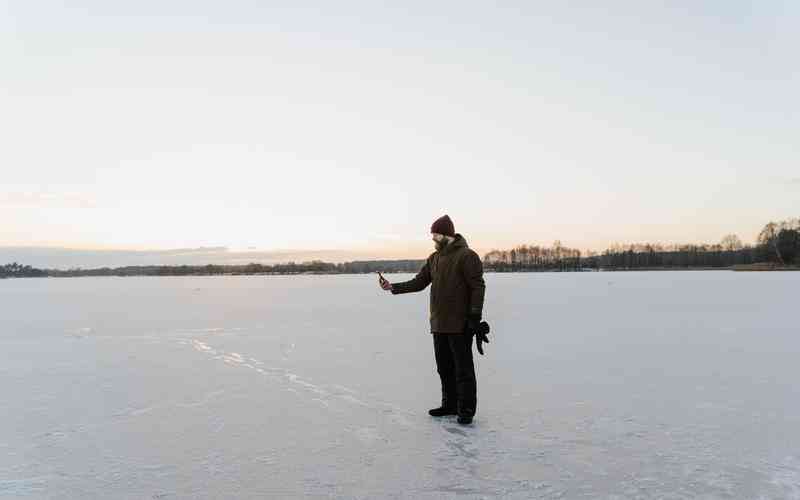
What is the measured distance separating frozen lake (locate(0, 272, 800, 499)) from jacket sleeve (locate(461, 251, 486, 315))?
2.65ft

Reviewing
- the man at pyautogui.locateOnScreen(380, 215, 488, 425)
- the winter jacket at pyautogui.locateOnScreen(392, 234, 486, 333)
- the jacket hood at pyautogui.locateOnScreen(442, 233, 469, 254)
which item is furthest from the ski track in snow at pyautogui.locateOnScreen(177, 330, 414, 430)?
the jacket hood at pyautogui.locateOnScreen(442, 233, 469, 254)

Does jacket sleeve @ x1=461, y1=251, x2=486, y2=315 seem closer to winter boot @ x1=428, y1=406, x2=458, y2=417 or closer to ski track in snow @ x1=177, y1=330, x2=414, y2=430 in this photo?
winter boot @ x1=428, y1=406, x2=458, y2=417

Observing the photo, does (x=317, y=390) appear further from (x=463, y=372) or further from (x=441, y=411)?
(x=463, y=372)

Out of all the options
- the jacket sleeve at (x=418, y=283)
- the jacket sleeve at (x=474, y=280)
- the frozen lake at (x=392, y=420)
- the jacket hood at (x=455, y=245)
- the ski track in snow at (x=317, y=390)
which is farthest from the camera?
the jacket sleeve at (x=418, y=283)

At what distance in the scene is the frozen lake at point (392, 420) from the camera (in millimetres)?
3053

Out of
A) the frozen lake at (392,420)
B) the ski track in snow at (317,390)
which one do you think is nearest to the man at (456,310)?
the frozen lake at (392,420)

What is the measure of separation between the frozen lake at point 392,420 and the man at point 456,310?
184 mm

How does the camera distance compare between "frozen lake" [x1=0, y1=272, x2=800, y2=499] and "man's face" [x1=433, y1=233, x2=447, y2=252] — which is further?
"man's face" [x1=433, y1=233, x2=447, y2=252]

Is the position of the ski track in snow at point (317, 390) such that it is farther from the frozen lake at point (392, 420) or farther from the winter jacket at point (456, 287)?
the winter jacket at point (456, 287)

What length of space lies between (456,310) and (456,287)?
0.16 m

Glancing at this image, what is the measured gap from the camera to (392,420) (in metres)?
4.27

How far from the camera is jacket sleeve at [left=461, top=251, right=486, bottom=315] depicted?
4.13m

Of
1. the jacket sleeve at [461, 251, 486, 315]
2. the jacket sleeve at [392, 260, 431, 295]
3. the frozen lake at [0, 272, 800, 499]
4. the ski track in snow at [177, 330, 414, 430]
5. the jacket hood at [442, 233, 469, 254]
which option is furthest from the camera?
the jacket sleeve at [392, 260, 431, 295]

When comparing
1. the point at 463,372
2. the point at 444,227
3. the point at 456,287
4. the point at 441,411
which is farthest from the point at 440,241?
the point at 441,411
